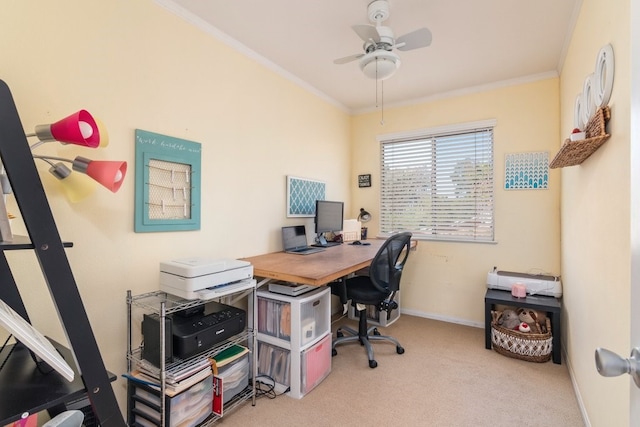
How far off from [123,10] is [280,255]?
73.3 inches

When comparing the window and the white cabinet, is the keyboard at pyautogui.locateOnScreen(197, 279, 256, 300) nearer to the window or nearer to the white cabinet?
the white cabinet

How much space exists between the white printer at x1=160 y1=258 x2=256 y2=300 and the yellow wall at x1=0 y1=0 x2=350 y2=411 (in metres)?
0.21

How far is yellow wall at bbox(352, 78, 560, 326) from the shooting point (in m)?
2.89

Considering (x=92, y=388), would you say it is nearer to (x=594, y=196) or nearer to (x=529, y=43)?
(x=594, y=196)

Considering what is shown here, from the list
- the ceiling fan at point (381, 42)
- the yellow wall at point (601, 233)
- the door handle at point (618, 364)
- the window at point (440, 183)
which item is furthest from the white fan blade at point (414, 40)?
the door handle at point (618, 364)

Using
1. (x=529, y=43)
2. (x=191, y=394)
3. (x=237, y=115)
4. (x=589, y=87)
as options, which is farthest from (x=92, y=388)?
(x=529, y=43)

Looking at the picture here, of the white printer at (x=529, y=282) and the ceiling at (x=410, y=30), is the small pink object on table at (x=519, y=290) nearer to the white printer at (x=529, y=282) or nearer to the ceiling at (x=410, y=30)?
the white printer at (x=529, y=282)

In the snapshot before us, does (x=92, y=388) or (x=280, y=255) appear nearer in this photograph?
(x=92, y=388)

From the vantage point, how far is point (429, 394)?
6.68 feet

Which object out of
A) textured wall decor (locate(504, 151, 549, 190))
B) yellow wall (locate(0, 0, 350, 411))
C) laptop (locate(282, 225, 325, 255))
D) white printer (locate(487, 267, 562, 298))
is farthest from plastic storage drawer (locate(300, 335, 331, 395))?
textured wall decor (locate(504, 151, 549, 190))

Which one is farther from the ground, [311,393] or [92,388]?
[92,388]

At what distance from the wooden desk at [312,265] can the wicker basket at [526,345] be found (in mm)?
1287

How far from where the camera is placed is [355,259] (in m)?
2.39

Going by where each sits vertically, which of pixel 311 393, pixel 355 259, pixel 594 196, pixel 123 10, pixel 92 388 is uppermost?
pixel 123 10
